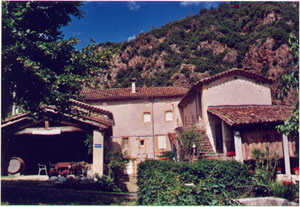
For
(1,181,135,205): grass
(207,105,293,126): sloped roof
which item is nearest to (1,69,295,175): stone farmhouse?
(207,105,293,126): sloped roof

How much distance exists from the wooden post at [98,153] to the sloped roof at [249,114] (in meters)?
7.11

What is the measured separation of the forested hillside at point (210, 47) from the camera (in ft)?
138

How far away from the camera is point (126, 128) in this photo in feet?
81.9

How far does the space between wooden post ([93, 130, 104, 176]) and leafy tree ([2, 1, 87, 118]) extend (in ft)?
21.5

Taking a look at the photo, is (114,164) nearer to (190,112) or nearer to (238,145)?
(238,145)

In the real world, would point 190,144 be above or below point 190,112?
below

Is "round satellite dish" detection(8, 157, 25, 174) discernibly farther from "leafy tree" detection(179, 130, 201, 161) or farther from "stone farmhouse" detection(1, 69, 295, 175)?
"leafy tree" detection(179, 130, 201, 161)

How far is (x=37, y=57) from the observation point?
7516 millimetres

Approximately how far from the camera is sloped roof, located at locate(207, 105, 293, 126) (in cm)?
1275

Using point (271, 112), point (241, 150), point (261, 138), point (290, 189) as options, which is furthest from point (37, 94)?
point (271, 112)

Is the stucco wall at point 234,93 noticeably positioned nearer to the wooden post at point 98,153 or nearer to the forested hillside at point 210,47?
the wooden post at point 98,153

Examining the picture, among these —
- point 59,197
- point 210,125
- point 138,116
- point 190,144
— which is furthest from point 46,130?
point 138,116

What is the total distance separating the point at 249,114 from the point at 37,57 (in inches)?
454

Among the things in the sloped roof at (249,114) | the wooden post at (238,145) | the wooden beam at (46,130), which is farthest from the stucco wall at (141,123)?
the wooden post at (238,145)
